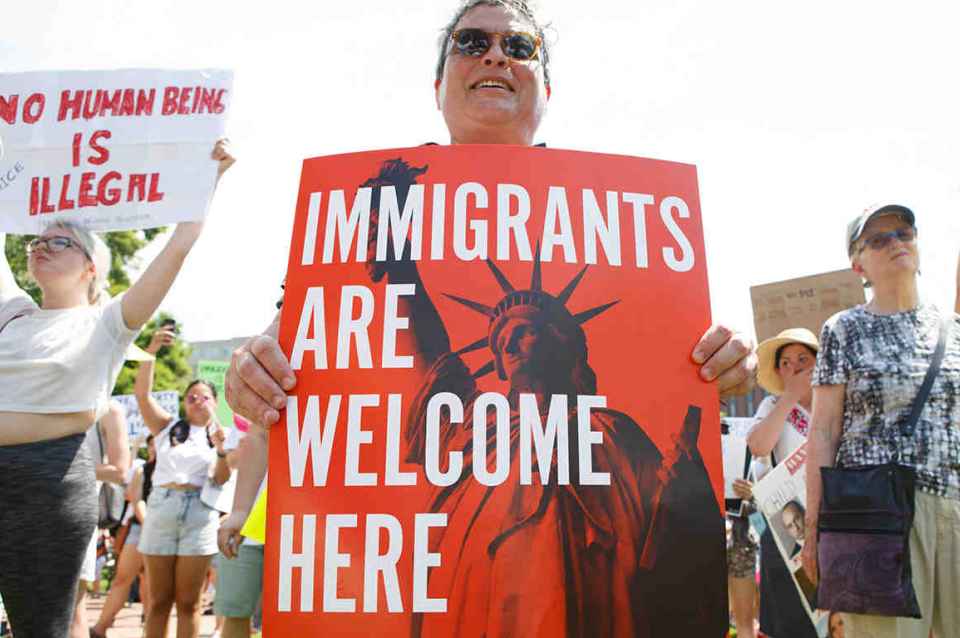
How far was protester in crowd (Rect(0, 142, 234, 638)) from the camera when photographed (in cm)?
262

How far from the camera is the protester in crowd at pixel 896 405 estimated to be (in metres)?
2.67

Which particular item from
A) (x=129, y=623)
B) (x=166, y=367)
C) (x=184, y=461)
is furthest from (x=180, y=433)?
(x=166, y=367)

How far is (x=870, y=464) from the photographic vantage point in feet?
9.08

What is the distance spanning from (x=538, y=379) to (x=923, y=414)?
6.34 feet

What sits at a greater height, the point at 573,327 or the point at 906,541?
the point at 573,327

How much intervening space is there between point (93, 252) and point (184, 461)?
3.10 m

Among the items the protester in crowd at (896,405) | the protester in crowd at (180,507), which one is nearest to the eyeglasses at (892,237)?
the protester in crowd at (896,405)

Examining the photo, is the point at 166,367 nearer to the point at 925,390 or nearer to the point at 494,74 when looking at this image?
the point at 925,390

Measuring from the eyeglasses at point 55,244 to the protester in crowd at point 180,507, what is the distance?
261 centimetres

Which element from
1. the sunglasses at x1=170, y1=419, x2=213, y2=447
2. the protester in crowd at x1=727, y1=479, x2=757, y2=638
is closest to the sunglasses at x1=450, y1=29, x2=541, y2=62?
the protester in crowd at x1=727, y1=479, x2=757, y2=638

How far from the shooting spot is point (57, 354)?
2834mm

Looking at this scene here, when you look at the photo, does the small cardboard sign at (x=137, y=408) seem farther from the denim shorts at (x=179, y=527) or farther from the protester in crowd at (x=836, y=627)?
the protester in crowd at (x=836, y=627)

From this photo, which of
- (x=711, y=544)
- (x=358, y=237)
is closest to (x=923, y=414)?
(x=711, y=544)

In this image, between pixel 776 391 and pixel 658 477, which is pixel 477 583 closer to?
pixel 658 477
